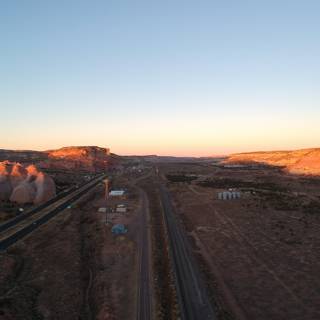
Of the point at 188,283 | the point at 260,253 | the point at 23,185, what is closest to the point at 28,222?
the point at 23,185

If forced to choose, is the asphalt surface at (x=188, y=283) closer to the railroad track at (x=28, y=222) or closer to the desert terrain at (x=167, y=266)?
the desert terrain at (x=167, y=266)

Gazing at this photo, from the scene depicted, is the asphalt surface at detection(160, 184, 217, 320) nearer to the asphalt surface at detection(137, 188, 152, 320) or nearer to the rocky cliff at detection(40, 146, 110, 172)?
the asphalt surface at detection(137, 188, 152, 320)

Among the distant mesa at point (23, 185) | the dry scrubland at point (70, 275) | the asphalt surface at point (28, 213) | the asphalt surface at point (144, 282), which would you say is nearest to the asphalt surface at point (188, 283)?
the asphalt surface at point (144, 282)

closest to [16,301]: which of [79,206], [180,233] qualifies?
[180,233]

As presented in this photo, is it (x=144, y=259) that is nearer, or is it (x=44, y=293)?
(x=44, y=293)

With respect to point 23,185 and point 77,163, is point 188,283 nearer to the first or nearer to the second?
point 23,185

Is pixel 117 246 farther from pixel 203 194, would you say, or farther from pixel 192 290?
pixel 203 194
